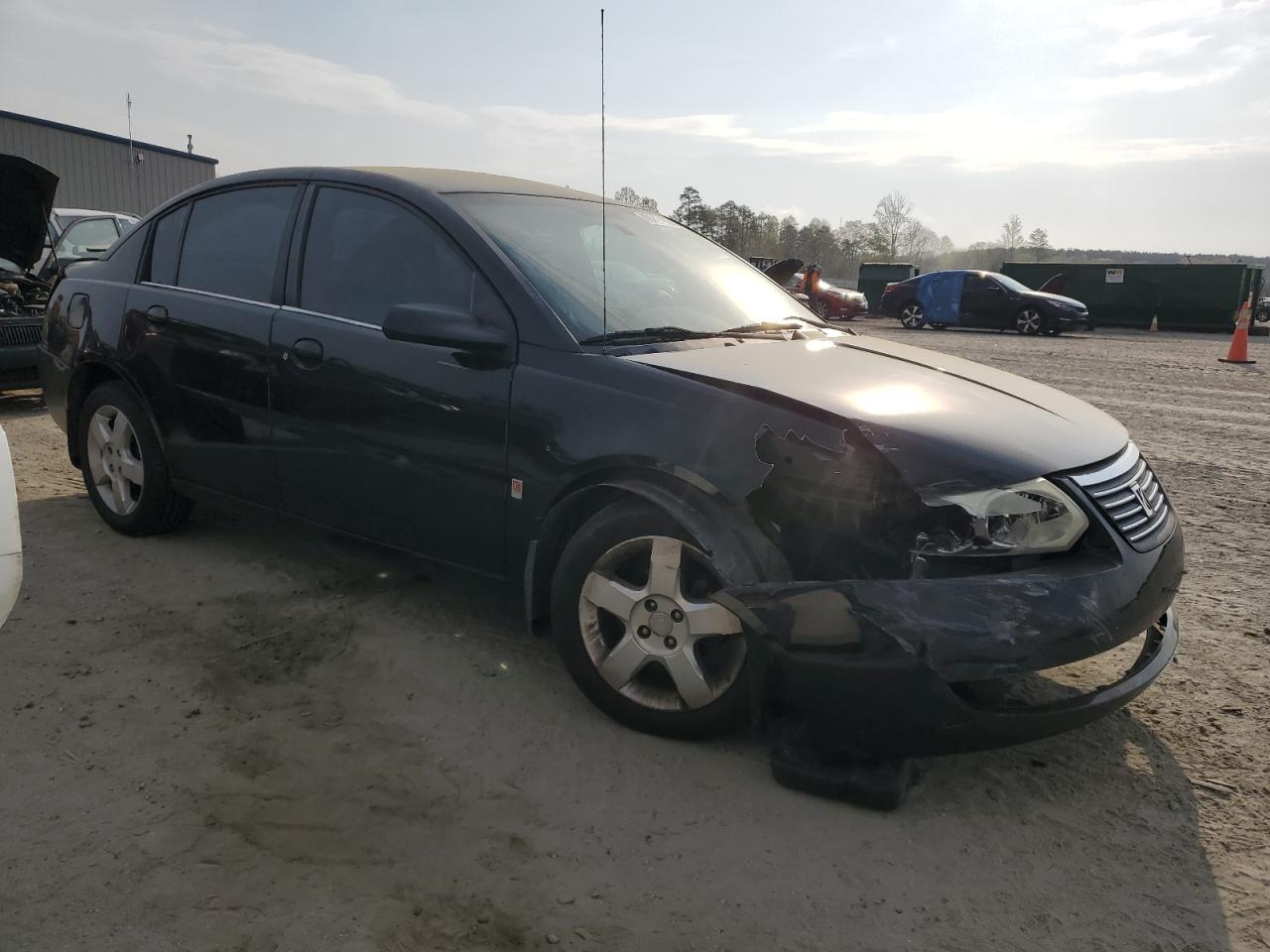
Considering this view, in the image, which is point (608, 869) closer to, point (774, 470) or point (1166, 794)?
point (774, 470)

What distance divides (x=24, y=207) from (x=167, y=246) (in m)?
2.69

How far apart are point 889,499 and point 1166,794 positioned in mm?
1147

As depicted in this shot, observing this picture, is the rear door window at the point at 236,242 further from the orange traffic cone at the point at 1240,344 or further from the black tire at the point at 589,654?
the orange traffic cone at the point at 1240,344

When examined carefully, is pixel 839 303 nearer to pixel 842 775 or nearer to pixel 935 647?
pixel 842 775

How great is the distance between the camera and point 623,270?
3.38m

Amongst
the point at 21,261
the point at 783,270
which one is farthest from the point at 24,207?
the point at 783,270

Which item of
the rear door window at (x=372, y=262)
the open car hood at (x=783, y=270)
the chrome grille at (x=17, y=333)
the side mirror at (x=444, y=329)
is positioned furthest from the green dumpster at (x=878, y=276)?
the side mirror at (x=444, y=329)

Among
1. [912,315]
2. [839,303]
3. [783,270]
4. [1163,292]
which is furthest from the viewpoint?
[839,303]

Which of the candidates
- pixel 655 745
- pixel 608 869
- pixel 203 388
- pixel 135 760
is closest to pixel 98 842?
pixel 135 760

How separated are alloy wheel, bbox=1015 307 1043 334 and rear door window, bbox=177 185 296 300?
1899 centimetres

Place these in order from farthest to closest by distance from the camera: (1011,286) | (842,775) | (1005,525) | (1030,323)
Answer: (1011,286) → (1030,323) → (842,775) → (1005,525)

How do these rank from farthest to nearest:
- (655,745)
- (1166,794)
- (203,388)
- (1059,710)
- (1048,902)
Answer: (203,388)
(655,745)
(1166,794)
(1059,710)
(1048,902)

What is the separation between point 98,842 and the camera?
223 cm

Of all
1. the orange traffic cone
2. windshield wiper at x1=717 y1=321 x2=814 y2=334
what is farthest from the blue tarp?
windshield wiper at x1=717 y1=321 x2=814 y2=334
